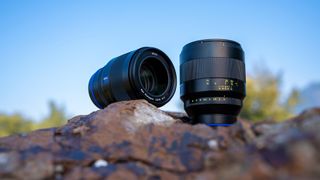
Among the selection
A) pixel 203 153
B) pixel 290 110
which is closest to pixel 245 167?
pixel 203 153

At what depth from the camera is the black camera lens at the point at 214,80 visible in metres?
2.27


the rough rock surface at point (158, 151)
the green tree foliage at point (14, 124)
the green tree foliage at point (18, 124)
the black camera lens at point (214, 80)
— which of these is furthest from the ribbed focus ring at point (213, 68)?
the green tree foliage at point (14, 124)

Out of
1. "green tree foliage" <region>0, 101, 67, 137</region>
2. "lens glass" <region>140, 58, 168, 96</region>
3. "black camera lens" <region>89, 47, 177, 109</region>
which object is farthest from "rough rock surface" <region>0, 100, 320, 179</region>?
"green tree foliage" <region>0, 101, 67, 137</region>

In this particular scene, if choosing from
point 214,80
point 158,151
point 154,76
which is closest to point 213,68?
point 214,80

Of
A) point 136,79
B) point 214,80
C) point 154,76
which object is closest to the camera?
point 214,80

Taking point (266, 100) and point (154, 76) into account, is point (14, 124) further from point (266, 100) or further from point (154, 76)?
point (154, 76)

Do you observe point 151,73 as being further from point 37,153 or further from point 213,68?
point 37,153

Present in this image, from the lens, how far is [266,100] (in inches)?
600

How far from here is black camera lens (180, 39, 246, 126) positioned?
227cm

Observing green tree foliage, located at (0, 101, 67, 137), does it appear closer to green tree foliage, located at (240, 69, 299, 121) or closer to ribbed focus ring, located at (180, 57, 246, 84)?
green tree foliage, located at (240, 69, 299, 121)

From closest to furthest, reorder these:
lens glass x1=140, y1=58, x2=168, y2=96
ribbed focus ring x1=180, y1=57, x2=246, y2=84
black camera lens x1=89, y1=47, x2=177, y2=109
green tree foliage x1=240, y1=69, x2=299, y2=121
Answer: ribbed focus ring x1=180, y1=57, x2=246, y2=84
black camera lens x1=89, y1=47, x2=177, y2=109
lens glass x1=140, y1=58, x2=168, y2=96
green tree foliage x1=240, y1=69, x2=299, y2=121

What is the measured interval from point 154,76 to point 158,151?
123 cm

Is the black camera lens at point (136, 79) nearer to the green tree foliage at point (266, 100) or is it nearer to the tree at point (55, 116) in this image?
the green tree foliage at point (266, 100)

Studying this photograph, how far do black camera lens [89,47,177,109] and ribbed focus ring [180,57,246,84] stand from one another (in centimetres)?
31
